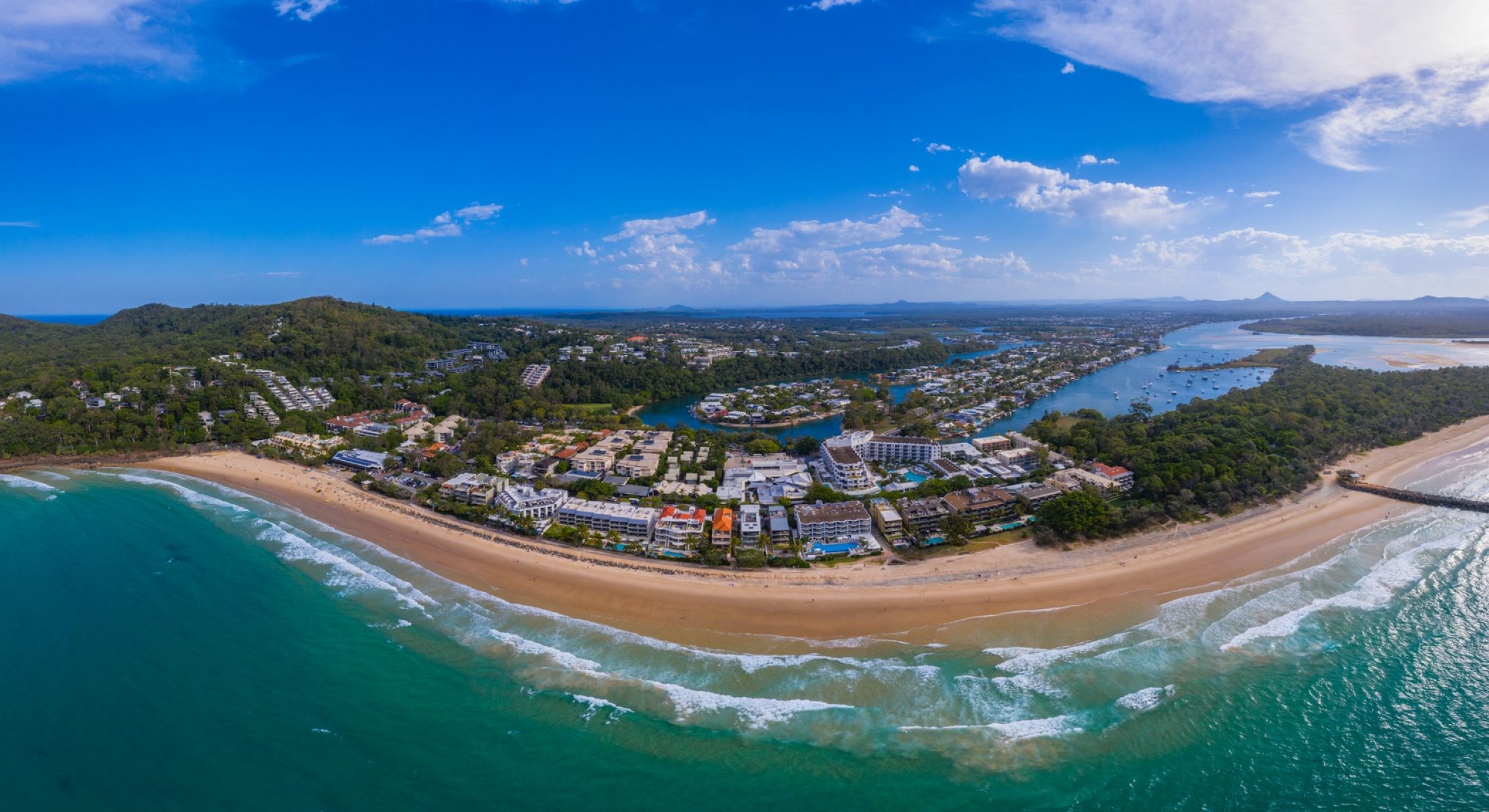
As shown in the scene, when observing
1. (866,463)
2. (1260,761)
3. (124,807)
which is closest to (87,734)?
(124,807)

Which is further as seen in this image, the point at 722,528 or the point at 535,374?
the point at 535,374

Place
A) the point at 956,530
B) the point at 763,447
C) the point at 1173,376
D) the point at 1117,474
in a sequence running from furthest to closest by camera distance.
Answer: the point at 1173,376 < the point at 763,447 < the point at 1117,474 < the point at 956,530

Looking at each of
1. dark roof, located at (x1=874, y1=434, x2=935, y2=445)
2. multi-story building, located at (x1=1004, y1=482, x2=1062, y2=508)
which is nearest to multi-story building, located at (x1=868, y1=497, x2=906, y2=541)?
multi-story building, located at (x1=1004, y1=482, x2=1062, y2=508)

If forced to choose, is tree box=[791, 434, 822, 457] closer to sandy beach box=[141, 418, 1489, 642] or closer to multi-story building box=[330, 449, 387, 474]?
sandy beach box=[141, 418, 1489, 642]

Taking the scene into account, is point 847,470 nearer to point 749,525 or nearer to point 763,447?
point 749,525

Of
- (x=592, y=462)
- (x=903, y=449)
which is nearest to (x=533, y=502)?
(x=592, y=462)

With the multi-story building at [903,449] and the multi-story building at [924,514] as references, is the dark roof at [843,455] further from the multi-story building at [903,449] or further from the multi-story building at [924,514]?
the multi-story building at [924,514]

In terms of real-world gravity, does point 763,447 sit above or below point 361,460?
below
